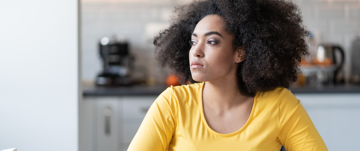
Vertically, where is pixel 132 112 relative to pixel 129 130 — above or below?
above

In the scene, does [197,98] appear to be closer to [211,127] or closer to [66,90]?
[211,127]

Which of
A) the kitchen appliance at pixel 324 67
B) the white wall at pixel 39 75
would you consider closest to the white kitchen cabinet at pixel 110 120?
the white wall at pixel 39 75

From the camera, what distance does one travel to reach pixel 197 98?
49.1 inches

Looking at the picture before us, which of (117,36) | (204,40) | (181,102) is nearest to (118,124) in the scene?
(117,36)

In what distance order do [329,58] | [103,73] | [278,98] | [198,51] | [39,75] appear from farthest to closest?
[329,58], [103,73], [39,75], [278,98], [198,51]

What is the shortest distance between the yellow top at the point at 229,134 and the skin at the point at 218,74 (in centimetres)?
3

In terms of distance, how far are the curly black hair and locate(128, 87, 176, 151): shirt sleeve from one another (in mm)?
291

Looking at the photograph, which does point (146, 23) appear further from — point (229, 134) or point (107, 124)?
point (229, 134)

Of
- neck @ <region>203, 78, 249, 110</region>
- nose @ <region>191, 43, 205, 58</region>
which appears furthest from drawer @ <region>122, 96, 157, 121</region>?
nose @ <region>191, 43, 205, 58</region>

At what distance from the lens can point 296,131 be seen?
1.17 m

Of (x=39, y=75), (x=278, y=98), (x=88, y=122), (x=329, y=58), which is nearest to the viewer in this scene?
(x=278, y=98)

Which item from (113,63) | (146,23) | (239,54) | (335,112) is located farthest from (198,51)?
(146,23)

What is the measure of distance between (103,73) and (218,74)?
1815 millimetres

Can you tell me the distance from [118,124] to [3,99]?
1.09m
